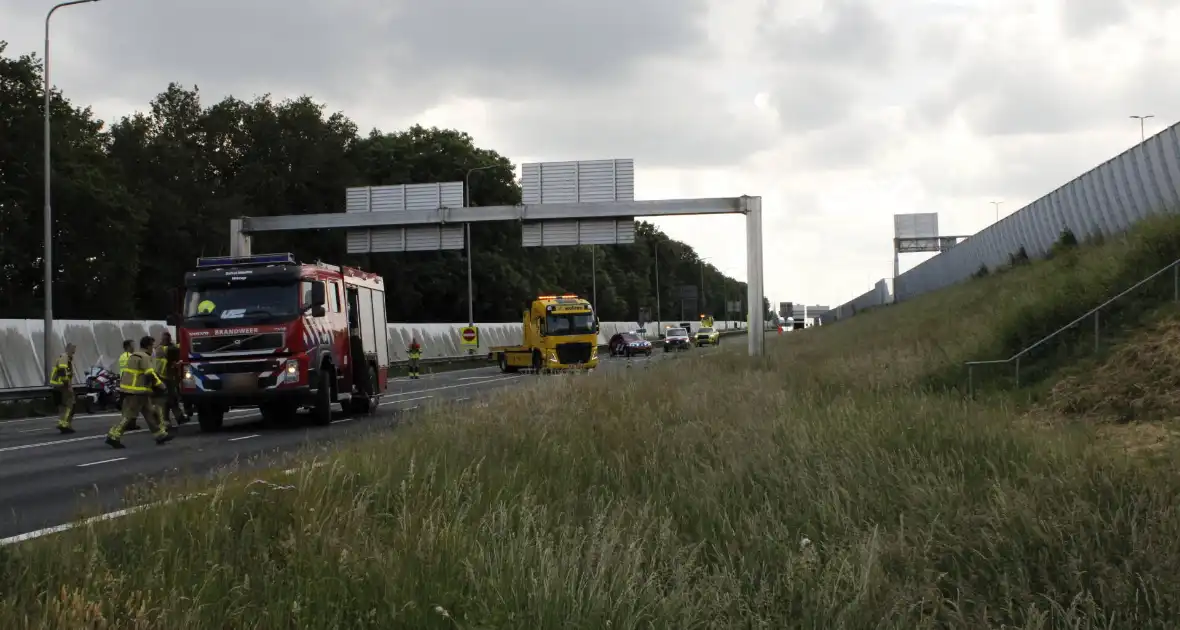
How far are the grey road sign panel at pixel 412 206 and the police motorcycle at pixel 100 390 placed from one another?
379 inches

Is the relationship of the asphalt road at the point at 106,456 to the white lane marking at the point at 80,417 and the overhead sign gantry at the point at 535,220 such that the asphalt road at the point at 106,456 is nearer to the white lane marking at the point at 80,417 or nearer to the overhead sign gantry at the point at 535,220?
the white lane marking at the point at 80,417

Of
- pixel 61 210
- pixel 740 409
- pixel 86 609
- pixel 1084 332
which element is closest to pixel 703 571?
pixel 86 609

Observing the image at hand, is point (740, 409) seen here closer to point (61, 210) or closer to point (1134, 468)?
point (1134, 468)

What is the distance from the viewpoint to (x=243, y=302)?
19828mm

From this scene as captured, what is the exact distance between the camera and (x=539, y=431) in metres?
11.0

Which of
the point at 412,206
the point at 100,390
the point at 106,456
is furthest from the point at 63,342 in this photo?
the point at 106,456

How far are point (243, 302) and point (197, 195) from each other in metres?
50.7

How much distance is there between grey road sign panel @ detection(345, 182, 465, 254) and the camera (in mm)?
36812

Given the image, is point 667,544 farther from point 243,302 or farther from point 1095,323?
point 243,302

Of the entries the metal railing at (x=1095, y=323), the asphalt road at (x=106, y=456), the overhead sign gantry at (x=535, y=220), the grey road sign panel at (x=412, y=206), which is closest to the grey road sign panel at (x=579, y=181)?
the overhead sign gantry at (x=535, y=220)

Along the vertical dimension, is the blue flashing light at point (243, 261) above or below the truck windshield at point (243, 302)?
above

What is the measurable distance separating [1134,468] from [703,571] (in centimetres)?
309

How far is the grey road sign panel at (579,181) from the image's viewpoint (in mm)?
35156

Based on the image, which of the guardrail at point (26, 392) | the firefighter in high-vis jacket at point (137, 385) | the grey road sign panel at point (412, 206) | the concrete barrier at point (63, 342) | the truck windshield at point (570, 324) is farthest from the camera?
the truck windshield at point (570, 324)
